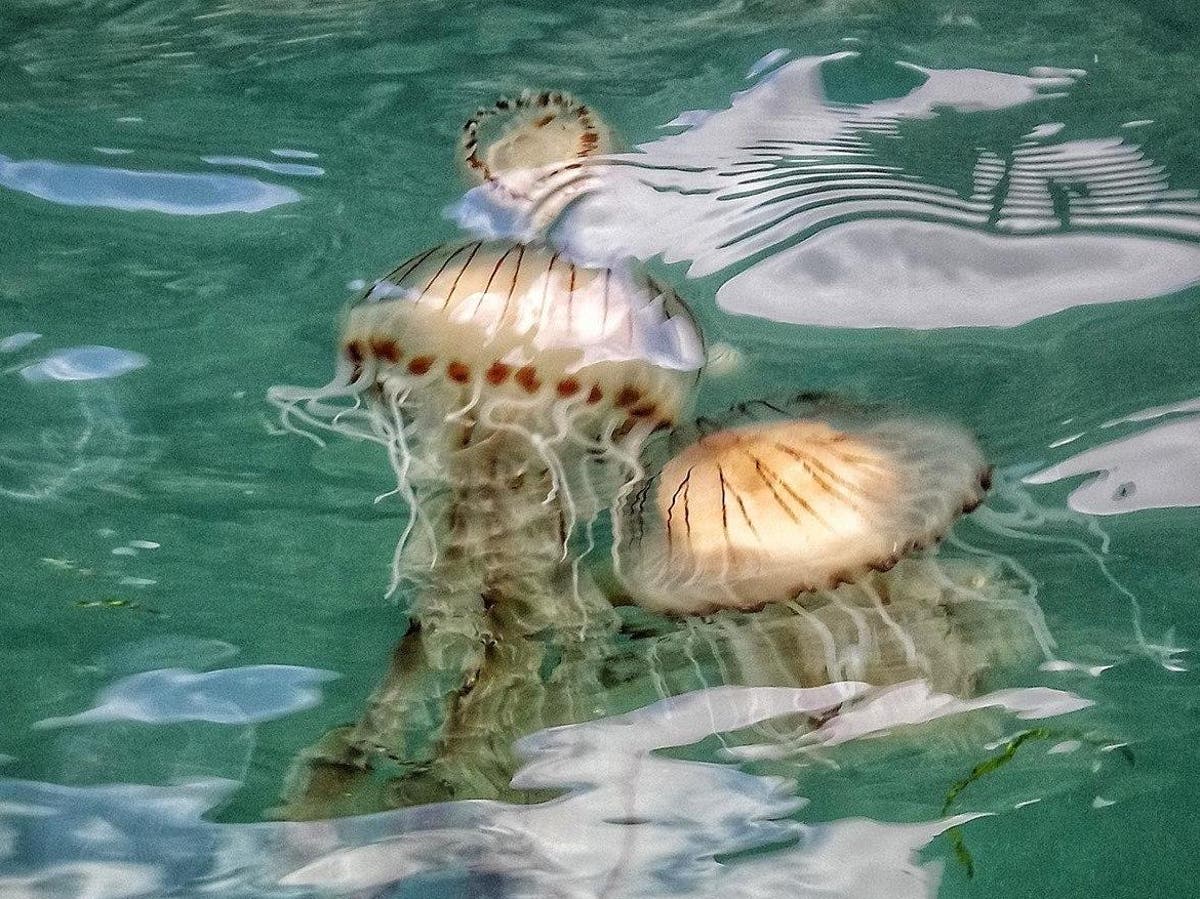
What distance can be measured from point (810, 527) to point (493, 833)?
151 centimetres

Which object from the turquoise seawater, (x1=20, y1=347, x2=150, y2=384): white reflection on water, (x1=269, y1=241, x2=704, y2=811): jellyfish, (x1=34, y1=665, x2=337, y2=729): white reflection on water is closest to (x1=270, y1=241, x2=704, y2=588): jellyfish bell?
(x1=269, y1=241, x2=704, y2=811): jellyfish

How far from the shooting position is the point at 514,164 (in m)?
2.23

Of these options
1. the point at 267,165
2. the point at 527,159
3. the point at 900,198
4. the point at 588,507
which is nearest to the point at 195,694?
the point at 588,507

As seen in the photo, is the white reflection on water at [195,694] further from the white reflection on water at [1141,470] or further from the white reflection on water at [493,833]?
the white reflection on water at [1141,470]

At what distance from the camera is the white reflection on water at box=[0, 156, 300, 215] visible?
2268mm

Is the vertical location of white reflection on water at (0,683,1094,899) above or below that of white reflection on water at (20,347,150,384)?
below

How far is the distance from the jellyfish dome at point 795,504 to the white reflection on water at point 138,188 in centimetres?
108

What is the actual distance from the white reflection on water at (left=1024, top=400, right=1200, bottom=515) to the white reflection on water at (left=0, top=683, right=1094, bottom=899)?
2.61 feet

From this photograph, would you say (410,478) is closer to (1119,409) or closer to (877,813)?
(1119,409)

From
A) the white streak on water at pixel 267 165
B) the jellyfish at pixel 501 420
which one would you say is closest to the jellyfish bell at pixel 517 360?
the jellyfish at pixel 501 420

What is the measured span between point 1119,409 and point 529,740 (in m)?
1.72

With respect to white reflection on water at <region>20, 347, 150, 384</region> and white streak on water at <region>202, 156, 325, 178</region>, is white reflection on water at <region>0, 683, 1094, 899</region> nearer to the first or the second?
white reflection on water at <region>20, 347, 150, 384</region>

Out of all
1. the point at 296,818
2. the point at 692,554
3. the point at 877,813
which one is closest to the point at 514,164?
the point at 692,554

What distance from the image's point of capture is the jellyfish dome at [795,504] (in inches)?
83.6
